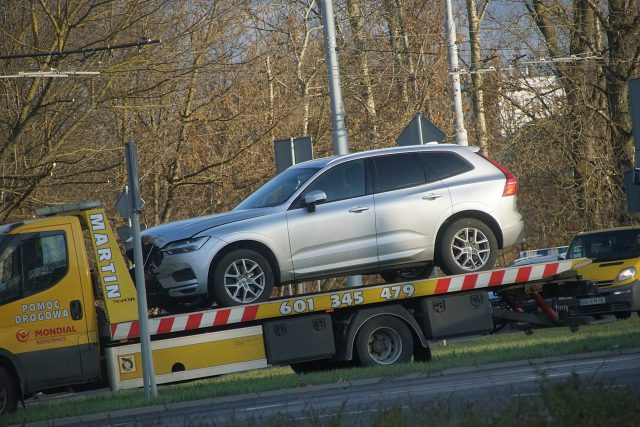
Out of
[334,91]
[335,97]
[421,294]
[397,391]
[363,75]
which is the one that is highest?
[363,75]

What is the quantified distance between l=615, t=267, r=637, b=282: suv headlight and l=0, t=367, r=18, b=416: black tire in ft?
42.9

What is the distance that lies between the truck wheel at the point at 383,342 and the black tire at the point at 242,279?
1.54m

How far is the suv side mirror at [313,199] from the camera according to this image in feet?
42.4

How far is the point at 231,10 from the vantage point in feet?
87.5

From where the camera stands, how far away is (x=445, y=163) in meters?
13.9

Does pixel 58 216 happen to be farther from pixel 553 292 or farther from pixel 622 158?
pixel 622 158

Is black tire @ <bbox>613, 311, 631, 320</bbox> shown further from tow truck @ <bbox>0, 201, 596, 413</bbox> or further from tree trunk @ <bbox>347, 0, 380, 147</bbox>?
tree trunk @ <bbox>347, 0, 380, 147</bbox>

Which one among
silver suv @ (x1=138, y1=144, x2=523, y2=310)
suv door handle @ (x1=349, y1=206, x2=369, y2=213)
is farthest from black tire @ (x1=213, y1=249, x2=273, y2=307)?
suv door handle @ (x1=349, y1=206, x2=369, y2=213)

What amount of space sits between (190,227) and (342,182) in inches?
78.1

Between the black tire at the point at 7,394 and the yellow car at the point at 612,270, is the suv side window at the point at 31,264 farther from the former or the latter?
the yellow car at the point at 612,270

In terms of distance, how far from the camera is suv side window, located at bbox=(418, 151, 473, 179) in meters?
13.8

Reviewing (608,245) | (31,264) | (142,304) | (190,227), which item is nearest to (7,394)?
(31,264)

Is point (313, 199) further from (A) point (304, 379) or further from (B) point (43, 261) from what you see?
(B) point (43, 261)

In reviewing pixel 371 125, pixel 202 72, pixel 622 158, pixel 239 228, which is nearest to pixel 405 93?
pixel 371 125
